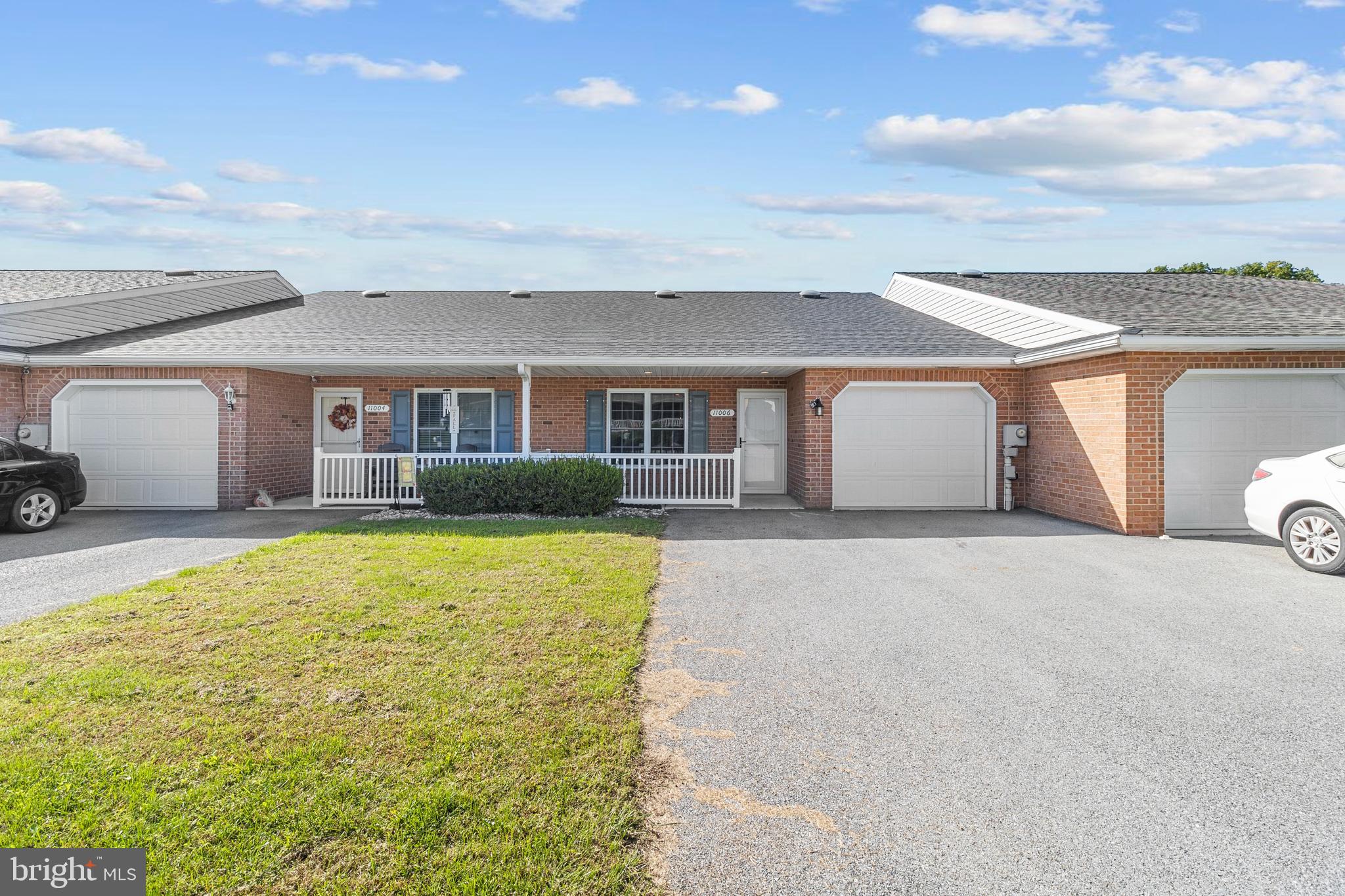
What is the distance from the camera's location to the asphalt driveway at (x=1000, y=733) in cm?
246

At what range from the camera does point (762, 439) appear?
47.7ft

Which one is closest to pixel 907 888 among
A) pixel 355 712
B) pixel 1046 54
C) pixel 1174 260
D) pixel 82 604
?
pixel 355 712

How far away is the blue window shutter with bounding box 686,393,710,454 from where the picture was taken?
14.4 metres

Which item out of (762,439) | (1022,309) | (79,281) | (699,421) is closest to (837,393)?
(762,439)

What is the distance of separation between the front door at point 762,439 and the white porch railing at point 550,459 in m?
1.36

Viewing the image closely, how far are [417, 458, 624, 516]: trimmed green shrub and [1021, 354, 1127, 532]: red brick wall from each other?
23.5 ft

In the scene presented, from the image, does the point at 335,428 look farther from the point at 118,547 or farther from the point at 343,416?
the point at 118,547

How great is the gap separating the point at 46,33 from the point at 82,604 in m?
8.20

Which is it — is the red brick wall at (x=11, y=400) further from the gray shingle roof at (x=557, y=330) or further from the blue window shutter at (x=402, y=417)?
the blue window shutter at (x=402, y=417)

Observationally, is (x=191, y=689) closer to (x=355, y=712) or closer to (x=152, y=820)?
(x=355, y=712)

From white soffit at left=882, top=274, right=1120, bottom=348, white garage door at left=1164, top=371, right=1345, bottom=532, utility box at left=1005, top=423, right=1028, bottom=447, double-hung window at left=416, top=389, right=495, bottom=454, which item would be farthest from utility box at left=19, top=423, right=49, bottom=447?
white garage door at left=1164, top=371, right=1345, bottom=532

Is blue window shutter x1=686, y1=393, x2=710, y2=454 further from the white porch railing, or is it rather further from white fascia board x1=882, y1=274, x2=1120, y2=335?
white fascia board x1=882, y1=274, x2=1120, y2=335

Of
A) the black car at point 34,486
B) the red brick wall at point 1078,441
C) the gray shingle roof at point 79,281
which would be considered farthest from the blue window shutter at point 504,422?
the red brick wall at point 1078,441

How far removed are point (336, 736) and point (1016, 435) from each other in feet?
37.4
